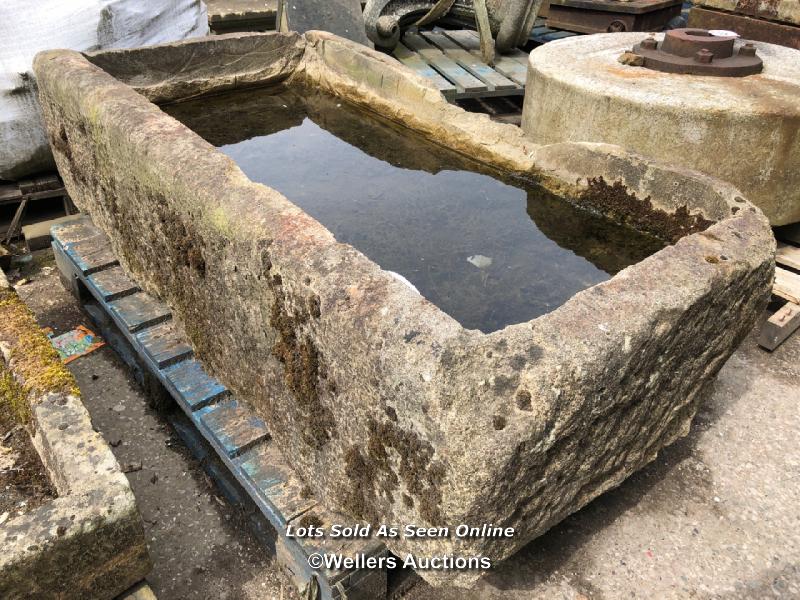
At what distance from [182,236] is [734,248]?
1.75 metres

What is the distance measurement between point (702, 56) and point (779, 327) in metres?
1.38

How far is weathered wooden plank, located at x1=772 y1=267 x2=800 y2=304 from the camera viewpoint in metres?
3.34

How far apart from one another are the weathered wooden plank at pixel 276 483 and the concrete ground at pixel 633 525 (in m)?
0.32

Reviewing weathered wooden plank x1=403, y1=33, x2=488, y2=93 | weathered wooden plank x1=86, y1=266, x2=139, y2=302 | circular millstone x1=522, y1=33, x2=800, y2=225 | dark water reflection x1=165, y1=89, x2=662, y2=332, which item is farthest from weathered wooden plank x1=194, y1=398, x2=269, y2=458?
weathered wooden plank x1=403, y1=33, x2=488, y2=93

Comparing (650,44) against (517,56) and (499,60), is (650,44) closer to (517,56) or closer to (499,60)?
(499,60)

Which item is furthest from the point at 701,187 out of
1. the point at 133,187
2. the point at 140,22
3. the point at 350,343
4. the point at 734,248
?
the point at 140,22

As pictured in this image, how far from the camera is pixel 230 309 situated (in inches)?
87.6

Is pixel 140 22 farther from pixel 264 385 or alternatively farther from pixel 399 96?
pixel 264 385

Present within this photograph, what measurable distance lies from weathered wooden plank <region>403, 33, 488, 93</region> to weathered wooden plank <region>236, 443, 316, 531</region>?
3.38 meters

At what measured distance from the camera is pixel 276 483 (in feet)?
7.09

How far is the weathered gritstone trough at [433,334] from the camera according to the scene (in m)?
1.48

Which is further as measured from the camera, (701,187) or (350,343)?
(701,187)

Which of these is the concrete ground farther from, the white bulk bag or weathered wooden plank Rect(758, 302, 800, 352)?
the white bulk bag

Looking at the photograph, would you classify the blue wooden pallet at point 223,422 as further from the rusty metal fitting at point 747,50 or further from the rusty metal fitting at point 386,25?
the rusty metal fitting at point 747,50
